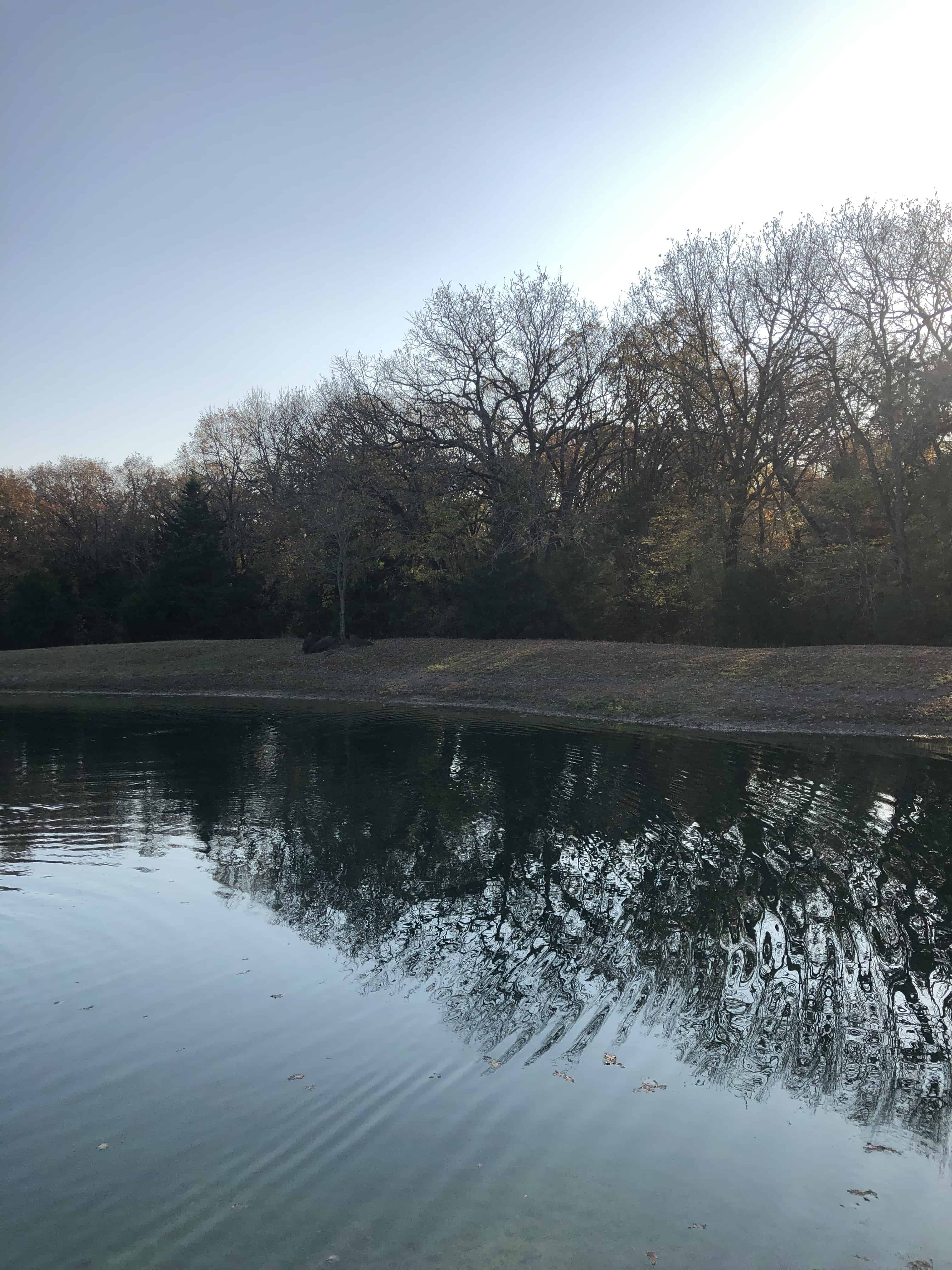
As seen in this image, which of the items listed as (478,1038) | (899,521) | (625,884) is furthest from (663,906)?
(899,521)

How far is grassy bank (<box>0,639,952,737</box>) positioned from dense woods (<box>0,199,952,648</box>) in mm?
3692

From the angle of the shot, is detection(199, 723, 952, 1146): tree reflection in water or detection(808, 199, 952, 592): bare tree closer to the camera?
detection(199, 723, 952, 1146): tree reflection in water

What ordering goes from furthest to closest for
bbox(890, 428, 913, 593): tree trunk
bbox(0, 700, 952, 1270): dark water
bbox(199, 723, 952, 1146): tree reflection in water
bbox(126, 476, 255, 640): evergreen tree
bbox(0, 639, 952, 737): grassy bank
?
bbox(126, 476, 255, 640): evergreen tree < bbox(890, 428, 913, 593): tree trunk < bbox(0, 639, 952, 737): grassy bank < bbox(199, 723, 952, 1146): tree reflection in water < bbox(0, 700, 952, 1270): dark water

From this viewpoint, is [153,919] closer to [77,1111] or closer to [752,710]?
[77,1111]

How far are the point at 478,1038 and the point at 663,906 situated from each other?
3.22 meters

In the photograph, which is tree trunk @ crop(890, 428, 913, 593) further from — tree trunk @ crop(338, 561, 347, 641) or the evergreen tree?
the evergreen tree

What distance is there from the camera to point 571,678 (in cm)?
2744

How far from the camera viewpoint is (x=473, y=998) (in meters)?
6.44

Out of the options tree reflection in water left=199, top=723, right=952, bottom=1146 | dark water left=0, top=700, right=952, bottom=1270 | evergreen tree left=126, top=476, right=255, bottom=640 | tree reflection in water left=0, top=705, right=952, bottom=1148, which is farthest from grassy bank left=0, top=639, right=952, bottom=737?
dark water left=0, top=700, right=952, bottom=1270

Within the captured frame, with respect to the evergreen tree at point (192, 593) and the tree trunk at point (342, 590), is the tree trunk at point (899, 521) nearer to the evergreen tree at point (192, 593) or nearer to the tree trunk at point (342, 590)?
the tree trunk at point (342, 590)

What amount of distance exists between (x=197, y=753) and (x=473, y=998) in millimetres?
13764

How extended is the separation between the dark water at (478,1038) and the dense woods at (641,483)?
19990 mm

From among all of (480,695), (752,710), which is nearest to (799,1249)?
(752,710)

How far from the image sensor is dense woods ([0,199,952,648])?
29.2 m
